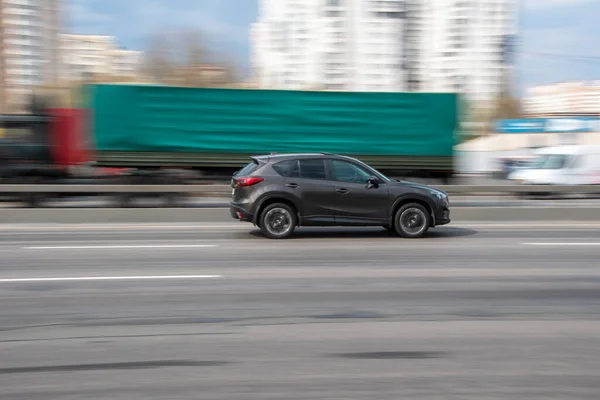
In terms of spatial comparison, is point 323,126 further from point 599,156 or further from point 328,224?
point 599,156

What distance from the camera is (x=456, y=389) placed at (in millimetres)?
4371

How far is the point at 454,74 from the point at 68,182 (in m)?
134

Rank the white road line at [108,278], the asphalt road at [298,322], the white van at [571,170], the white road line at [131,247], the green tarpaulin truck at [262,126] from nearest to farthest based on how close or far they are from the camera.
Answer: the asphalt road at [298,322], the white road line at [108,278], the white road line at [131,247], the green tarpaulin truck at [262,126], the white van at [571,170]

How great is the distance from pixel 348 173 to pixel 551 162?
48.1ft

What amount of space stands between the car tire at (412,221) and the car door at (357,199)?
246 mm

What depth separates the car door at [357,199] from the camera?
11.7m

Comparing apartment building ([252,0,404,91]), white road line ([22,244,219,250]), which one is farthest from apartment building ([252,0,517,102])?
white road line ([22,244,219,250])

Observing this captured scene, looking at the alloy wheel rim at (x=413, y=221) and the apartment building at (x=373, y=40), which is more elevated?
the apartment building at (x=373, y=40)

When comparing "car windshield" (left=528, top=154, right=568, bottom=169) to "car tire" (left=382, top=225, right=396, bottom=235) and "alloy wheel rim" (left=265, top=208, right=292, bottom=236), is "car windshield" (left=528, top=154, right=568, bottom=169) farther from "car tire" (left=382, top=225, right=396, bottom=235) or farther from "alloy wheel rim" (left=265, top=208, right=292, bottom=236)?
"alloy wheel rim" (left=265, top=208, right=292, bottom=236)

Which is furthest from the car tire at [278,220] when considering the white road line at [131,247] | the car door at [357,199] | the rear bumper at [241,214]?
the white road line at [131,247]

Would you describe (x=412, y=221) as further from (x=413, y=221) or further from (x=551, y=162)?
(x=551, y=162)

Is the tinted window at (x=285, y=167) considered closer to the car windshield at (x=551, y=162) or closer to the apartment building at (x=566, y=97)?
the car windshield at (x=551, y=162)

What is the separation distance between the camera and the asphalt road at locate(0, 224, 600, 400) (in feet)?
14.6

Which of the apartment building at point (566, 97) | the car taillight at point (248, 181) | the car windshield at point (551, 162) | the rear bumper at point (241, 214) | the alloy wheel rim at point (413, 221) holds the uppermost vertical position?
the apartment building at point (566, 97)
